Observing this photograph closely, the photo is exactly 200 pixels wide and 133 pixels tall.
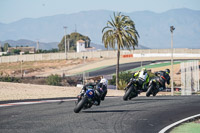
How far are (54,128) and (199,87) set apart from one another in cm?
3646

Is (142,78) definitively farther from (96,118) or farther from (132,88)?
(96,118)

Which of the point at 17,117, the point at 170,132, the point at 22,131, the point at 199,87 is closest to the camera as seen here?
the point at 22,131

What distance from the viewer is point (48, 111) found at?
617 inches

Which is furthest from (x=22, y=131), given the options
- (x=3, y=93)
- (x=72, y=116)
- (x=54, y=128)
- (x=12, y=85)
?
(x=12, y=85)

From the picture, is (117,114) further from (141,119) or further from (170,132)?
(170,132)

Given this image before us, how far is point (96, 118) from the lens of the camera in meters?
14.2

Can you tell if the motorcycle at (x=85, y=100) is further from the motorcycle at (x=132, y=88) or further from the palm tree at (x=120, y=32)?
the palm tree at (x=120, y=32)

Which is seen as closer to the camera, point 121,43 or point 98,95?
point 98,95

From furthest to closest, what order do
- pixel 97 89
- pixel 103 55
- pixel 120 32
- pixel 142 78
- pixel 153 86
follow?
pixel 103 55 < pixel 120 32 < pixel 153 86 < pixel 142 78 < pixel 97 89

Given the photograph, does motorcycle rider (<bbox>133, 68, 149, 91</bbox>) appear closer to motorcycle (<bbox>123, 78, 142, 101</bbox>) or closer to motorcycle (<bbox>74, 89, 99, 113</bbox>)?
motorcycle (<bbox>123, 78, 142, 101</bbox>)

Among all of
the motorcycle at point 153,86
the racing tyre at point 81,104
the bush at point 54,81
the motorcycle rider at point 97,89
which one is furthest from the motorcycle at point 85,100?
the bush at point 54,81

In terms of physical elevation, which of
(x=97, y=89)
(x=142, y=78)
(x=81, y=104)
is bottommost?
(x=81, y=104)

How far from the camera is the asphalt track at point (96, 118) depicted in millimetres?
12016

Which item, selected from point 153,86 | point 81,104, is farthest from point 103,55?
point 81,104
